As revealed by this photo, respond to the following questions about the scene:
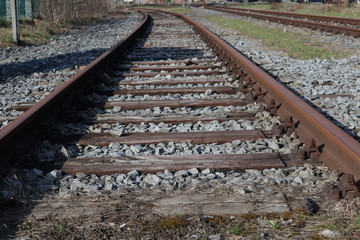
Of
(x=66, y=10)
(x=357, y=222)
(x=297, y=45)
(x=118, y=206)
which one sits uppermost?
(x=66, y=10)

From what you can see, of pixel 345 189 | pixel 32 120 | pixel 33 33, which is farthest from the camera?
pixel 33 33

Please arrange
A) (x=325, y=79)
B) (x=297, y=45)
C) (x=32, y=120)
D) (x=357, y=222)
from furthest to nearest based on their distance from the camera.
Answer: (x=297, y=45), (x=325, y=79), (x=32, y=120), (x=357, y=222)

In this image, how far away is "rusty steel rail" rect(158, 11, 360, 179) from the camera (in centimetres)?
269

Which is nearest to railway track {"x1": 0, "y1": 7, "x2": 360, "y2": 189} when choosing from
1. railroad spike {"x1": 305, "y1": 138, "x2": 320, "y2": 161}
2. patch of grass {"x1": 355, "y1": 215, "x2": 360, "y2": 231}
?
railroad spike {"x1": 305, "y1": 138, "x2": 320, "y2": 161}

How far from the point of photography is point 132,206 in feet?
8.26

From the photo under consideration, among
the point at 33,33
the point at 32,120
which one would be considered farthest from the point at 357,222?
the point at 33,33

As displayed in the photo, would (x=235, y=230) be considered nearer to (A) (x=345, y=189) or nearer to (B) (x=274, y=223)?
(B) (x=274, y=223)

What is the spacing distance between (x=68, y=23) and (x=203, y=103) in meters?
14.3

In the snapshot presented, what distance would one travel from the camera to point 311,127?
3277 mm

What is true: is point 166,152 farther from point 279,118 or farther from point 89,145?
point 279,118

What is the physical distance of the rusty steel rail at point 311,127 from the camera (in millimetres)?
2686

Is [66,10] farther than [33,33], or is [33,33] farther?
[66,10]

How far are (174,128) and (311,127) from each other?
4.04 ft

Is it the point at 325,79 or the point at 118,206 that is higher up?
the point at 325,79
